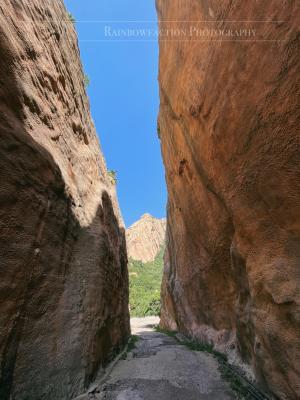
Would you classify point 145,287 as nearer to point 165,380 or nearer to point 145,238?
point 145,238

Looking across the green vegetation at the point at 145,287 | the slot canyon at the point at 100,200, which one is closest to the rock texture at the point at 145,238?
the green vegetation at the point at 145,287

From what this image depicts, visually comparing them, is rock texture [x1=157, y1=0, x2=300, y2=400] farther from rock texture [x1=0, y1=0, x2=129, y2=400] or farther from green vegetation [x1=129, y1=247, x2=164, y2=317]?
green vegetation [x1=129, y1=247, x2=164, y2=317]

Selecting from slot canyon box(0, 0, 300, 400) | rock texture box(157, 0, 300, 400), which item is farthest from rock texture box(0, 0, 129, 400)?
rock texture box(157, 0, 300, 400)

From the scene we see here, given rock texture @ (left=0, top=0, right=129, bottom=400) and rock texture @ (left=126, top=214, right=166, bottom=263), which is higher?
rock texture @ (left=126, top=214, right=166, bottom=263)

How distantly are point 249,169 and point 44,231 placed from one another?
5148mm

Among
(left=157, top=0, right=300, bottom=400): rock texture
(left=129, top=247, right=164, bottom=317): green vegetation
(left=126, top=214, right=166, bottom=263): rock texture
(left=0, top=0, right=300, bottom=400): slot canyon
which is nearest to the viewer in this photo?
(left=0, top=0, right=300, bottom=400): slot canyon

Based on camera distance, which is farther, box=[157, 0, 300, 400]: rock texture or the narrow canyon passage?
the narrow canyon passage

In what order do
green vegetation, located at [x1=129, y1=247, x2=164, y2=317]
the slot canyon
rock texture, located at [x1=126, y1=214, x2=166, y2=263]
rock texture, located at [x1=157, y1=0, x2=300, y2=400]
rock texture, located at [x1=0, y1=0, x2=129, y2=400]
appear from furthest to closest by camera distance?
rock texture, located at [x1=126, y1=214, x2=166, y2=263] → green vegetation, located at [x1=129, y1=247, x2=164, y2=317] → rock texture, located at [x1=157, y1=0, x2=300, y2=400] → the slot canyon → rock texture, located at [x1=0, y1=0, x2=129, y2=400]

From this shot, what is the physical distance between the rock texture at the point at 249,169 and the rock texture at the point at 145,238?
327ft

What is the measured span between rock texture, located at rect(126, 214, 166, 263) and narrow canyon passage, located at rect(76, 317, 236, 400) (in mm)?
99486

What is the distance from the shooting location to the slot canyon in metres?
5.05

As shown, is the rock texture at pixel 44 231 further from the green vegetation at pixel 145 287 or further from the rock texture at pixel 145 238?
the rock texture at pixel 145 238

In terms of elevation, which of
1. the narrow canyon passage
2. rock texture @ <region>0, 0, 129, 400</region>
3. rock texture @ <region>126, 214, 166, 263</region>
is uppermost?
rock texture @ <region>126, 214, 166, 263</region>

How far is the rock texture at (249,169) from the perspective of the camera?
5.36m
